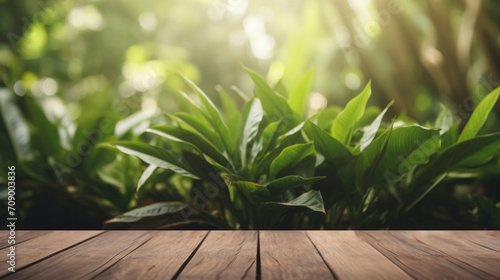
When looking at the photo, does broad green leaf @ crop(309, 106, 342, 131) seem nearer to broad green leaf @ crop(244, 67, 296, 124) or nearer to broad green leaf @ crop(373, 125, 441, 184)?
broad green leaf @ crop(244, 67, 296, 124)

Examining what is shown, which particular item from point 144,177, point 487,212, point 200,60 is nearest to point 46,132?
point 144,177

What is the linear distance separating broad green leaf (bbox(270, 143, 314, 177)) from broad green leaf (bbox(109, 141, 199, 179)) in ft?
0.73

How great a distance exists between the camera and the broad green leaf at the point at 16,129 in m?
1.30

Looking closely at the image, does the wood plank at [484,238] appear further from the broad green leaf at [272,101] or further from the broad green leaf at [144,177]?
the broad green leaf at [144,177]

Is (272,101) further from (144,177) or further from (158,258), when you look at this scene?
(158,258)

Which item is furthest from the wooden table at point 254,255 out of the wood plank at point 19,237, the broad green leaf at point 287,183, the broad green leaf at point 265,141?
the broad green leaf at point 265,141

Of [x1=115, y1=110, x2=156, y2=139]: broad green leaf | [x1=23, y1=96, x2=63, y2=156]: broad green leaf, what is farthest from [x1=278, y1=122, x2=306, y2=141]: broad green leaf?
[x1=23, y1=96, x2=63, y2=156]: broad green leaf

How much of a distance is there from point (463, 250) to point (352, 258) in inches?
10.1

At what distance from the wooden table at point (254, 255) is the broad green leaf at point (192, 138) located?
0.70 ft

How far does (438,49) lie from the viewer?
1825 millimetres

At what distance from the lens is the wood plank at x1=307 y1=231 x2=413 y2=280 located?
567mm

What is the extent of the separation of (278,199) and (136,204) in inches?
21.8

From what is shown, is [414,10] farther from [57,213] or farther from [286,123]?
[57,213]

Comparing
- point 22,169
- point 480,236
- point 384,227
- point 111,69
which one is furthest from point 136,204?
point 111,69
